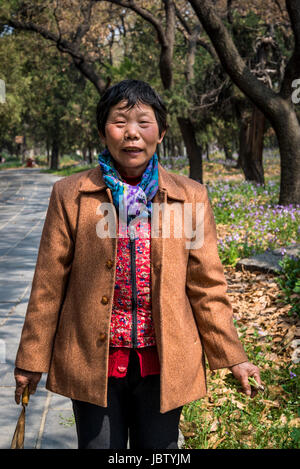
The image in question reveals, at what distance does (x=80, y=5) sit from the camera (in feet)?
56.4

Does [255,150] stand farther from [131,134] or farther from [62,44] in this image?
[131,134]

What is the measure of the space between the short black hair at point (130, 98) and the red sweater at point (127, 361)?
86cm

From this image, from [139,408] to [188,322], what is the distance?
0.38m

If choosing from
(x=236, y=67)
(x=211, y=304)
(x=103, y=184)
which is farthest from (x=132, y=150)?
(x=236, y=67)

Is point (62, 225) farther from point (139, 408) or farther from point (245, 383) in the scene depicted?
point (245, 383)

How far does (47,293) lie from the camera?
6.77 ft

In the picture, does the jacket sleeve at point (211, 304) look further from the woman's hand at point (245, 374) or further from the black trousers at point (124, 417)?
the black trousers at point (124, 417)

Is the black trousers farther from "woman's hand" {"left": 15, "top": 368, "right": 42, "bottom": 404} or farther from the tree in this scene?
the tree

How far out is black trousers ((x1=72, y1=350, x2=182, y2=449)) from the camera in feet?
6.63

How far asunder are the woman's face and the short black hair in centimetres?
2

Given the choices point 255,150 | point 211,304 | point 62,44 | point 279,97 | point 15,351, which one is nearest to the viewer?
point 211,304

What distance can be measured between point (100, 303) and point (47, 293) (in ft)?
0.72

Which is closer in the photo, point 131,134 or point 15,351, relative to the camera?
point 131,134
